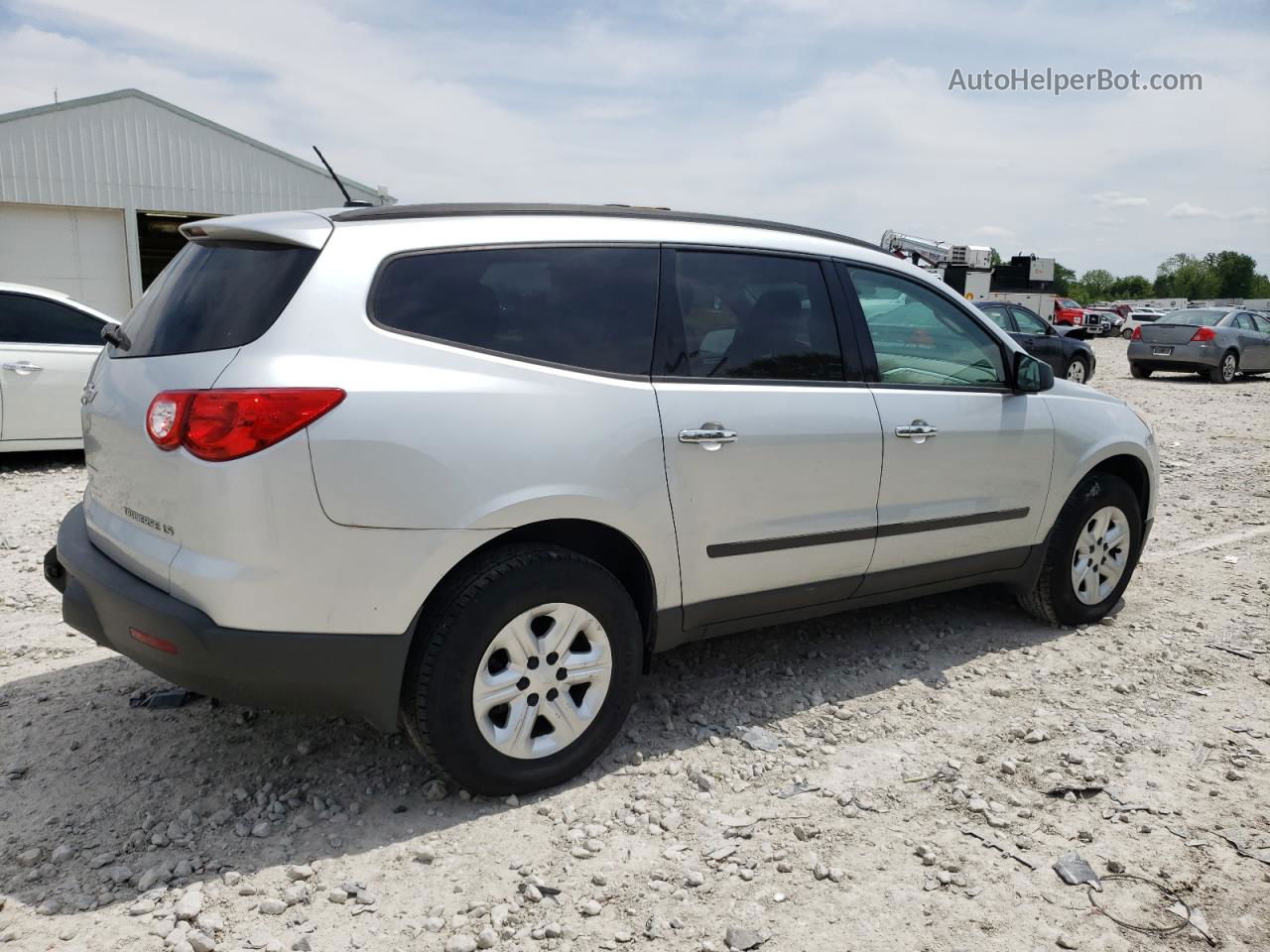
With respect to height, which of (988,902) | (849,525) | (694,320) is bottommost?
(988,902)

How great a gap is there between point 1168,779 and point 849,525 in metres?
1.37

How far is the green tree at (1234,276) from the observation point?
130 metres

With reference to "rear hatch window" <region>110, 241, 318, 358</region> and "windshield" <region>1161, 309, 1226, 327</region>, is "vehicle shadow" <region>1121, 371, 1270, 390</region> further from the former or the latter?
"rear hatch window" <region>110, 241, 318, 358</region>

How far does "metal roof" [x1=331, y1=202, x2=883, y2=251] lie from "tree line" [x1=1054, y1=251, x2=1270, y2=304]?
131439mm

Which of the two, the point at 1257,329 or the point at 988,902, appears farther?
the point at 1257,329

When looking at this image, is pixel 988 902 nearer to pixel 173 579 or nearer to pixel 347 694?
pixel 347 694

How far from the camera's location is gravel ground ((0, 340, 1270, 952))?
2594 mm

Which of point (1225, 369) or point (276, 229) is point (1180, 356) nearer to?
point (1225, 369)

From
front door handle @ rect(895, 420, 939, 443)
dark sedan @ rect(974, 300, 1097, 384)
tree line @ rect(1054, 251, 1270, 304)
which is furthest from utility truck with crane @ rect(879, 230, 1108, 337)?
tree line @ rect(1054, 251, 1270, 304)

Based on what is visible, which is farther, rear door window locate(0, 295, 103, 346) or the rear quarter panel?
Result: rear door window locate(0, 295, 103, 346)

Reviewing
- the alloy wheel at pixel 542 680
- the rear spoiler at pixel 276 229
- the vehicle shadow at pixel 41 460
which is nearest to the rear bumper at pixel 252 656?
the alloy wheel at pixel 542 680

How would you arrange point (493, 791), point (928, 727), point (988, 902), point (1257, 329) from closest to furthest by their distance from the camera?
point (988, 902)
point (493, 791)
point (928, 727)
point (1257, 329)

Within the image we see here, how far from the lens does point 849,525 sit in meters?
3.81

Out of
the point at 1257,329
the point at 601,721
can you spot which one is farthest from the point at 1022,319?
the point at 601,721
